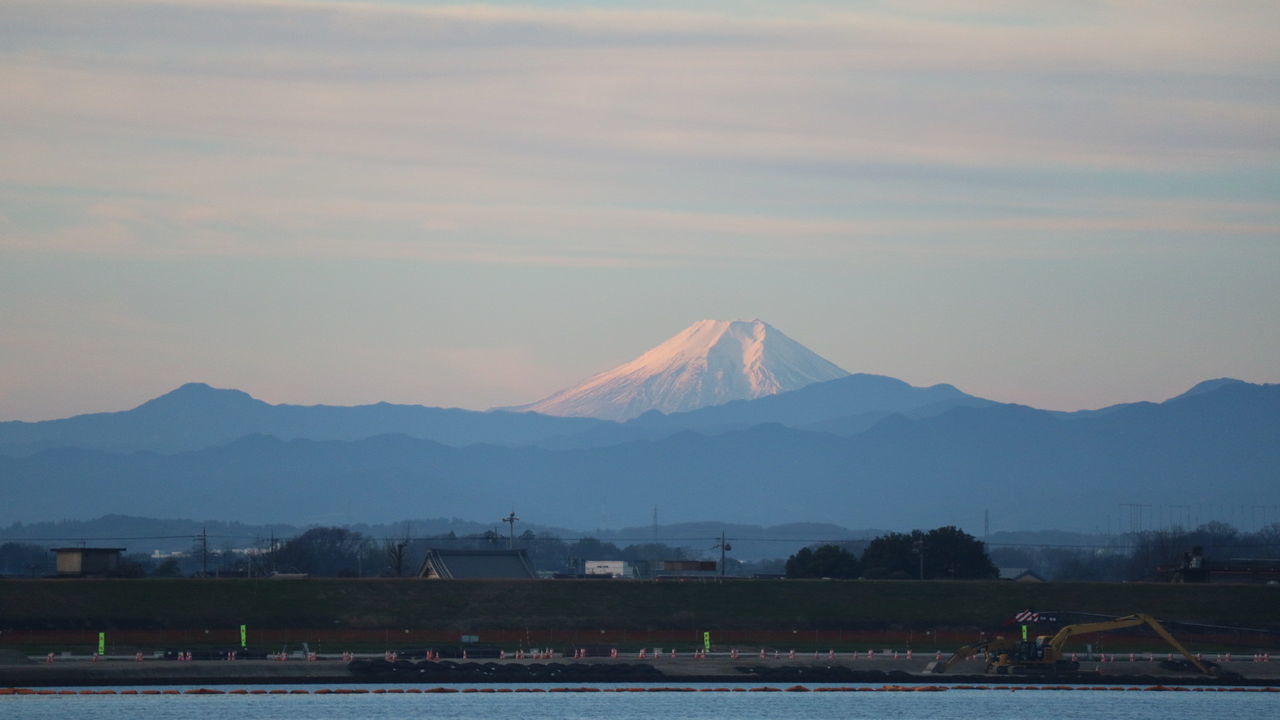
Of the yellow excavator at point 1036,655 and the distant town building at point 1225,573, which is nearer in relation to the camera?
the yellow excavator at point 1036,655

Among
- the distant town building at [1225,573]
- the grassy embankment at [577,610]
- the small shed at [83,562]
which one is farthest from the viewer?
the distant town building at [1225,573]

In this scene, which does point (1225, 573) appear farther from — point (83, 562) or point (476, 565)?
point (83, 562)

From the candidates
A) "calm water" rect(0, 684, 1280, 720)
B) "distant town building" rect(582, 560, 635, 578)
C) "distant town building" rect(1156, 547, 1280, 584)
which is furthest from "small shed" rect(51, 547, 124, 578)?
"distant town building" rect(1156, 547, 1280, 584)

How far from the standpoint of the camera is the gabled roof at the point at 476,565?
130m

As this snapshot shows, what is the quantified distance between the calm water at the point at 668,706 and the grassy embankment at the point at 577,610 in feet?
62.8

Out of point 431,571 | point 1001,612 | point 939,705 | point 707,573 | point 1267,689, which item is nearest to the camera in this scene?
point 939,705

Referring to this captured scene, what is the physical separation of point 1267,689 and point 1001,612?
2421cm

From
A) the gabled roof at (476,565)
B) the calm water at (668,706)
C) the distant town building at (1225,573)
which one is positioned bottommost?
the calm water at (668,706)

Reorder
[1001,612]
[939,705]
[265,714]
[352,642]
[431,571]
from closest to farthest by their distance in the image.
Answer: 1. [265,714]
2. [939,705]
3. [352,642]
4. [1001,612]
5. [431,571]

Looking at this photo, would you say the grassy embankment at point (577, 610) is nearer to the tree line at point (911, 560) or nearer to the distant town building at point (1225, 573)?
the distant town building at point (1225, 573)

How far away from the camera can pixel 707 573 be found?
511ft

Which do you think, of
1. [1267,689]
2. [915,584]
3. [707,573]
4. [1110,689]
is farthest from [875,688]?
[707,573]

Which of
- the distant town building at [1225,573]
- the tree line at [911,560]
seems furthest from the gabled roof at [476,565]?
the distant town building at [1225,573]

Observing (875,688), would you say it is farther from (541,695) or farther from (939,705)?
(541,695)
